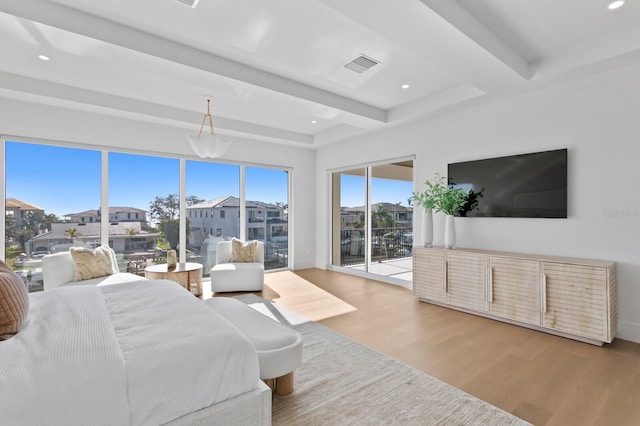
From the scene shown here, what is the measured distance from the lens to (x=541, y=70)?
3371 mm

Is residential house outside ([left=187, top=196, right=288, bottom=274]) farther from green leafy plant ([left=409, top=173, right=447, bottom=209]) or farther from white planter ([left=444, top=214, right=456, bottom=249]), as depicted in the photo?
→ white planter ([left=444, top=214, right=456, bottom=249])

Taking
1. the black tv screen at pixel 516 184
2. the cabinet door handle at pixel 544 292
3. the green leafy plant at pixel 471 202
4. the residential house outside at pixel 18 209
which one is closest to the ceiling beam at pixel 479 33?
the black tv screen at pixel 516 184

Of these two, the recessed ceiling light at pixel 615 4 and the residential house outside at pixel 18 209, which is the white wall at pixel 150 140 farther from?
the recessed ceiling light at pixel 615 4

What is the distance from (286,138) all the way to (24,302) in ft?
16.3

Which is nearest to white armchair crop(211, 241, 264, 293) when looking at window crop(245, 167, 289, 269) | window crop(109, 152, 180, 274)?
window crop(109, 152, 180, 274)

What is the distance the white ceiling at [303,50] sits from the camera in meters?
2.49

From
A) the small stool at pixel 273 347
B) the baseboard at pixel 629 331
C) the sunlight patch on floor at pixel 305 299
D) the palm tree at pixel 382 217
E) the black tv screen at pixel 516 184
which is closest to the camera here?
the small stool at pixel 273 347

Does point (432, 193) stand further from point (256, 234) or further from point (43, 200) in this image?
point (43, 200)

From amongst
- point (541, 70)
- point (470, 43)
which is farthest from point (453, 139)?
point (470, 43)

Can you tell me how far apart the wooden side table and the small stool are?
2.31 metres

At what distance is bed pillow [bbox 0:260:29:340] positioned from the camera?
4.93 feet

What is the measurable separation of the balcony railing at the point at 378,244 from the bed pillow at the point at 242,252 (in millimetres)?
2061

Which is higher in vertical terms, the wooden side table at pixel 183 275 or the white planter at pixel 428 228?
the white planter at pixel 428 228

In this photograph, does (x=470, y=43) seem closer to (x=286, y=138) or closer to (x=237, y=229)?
(x=286, y=138)
